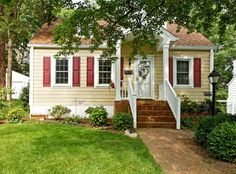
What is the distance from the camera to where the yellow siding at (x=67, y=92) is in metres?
15.9

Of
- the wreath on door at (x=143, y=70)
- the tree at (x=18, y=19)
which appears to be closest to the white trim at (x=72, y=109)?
the wreath on door at (x=143, y=70)

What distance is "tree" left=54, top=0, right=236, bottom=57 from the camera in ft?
30.3

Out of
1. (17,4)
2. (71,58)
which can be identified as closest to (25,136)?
(71,58)

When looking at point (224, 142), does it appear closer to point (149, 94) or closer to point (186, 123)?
point (186, 123)

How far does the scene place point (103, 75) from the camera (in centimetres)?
1630

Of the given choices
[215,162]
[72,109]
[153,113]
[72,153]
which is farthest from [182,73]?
[72,153]

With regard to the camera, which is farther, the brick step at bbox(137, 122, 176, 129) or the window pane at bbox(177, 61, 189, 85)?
the window pane at bbox(177, 61, 189, 85)

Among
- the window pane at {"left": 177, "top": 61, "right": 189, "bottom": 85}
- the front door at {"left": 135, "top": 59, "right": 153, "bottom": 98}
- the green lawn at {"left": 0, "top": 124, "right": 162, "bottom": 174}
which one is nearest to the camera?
the green lawn at {"left": 0, "top": 124, "right": 162, "bottom": 174}

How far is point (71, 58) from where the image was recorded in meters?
16.1

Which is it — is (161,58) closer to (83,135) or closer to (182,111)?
(182,111)

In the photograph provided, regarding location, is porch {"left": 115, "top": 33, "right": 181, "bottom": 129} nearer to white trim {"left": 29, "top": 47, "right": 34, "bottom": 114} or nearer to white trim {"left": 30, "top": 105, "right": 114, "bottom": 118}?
white trim {"left": 30, "top": 105, "right": 114, "bottom": 118}

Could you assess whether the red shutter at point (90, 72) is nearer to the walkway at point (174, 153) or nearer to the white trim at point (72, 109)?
the white trim at point (72, 109)

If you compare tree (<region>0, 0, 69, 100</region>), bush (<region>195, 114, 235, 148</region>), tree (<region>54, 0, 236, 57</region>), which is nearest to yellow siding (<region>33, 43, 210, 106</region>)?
tree (<region>0, 0, 69, 100</region>)

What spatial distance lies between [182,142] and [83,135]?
120 inches
